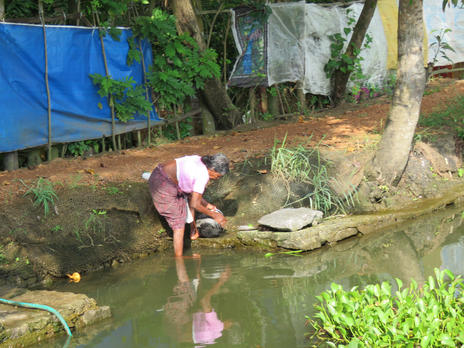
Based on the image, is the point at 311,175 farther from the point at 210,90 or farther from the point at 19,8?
the point at 19,8

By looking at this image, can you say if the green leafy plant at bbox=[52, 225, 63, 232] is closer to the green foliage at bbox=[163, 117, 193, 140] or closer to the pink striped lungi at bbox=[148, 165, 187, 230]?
the pink striped lungi at bbox=[148, 165, 187, 230]

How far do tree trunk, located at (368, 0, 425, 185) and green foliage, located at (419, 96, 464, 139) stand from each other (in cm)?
175

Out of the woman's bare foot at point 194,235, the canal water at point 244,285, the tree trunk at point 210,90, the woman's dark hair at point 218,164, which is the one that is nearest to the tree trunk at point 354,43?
the tree trunk at point 210,90

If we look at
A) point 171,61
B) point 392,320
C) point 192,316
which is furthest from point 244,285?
point 171,61

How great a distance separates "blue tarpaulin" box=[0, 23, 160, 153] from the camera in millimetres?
7008

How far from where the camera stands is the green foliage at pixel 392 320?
338 centimetres

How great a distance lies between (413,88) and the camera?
7.02 metres

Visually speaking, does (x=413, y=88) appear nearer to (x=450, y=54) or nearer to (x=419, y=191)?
(x=419, y=191)

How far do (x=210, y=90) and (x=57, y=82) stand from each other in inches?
107

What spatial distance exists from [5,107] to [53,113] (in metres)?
0.70

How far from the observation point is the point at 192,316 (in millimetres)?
4605

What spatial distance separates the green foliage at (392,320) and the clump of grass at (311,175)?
2924 millimetres

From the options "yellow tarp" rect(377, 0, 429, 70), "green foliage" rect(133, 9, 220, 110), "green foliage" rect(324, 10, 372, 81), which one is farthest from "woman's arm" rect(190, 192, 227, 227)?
"yellow tarp" rect(377, 0, 429, 70)

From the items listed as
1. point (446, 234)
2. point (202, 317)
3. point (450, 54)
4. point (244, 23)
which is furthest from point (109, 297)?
point (450, 54)
